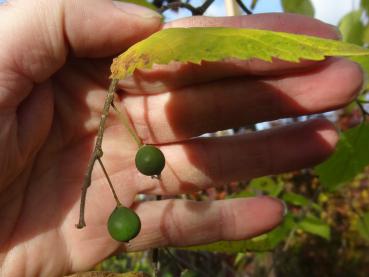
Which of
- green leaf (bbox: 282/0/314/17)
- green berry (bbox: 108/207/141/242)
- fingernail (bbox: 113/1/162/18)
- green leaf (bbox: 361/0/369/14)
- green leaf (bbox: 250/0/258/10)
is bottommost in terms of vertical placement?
green berry (bbox: 108/207/141/242)

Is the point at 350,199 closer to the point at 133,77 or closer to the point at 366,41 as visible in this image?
the point at 366,41

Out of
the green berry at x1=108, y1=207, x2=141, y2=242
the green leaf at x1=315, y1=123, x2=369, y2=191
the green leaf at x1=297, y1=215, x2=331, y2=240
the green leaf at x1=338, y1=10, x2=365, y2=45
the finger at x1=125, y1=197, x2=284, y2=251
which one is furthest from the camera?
the green leaf at x1=297, y1=215, x2=331, y2=240

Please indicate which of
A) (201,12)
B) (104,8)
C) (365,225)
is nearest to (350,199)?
(365,225)

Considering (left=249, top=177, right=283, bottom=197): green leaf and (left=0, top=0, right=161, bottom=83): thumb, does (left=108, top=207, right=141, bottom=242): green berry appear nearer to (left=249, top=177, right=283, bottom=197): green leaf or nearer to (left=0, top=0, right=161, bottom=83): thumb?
(left=0, top=0, right=161, bottom=83): thumb

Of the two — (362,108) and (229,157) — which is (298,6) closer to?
(362,108)

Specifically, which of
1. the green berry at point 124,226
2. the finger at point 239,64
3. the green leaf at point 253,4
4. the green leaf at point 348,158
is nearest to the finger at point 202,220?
the green leaf at point 348,158

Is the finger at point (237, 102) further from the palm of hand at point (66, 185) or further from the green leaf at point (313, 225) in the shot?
the green leaf at point (313, 225)

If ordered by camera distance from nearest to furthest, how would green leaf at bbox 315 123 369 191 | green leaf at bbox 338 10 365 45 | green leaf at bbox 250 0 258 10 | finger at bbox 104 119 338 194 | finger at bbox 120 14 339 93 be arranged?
finger at bbox 120 14 339 93
finger at bbox 104 119 338 194
green leaf at bbox 315 123 369 191
green leaf at bbox 338 10 365 45
green leaf at bbox 250 0 258 10

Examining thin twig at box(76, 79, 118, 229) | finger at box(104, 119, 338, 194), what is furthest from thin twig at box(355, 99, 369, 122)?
thin twig at box(76, 79, 118, 229)
